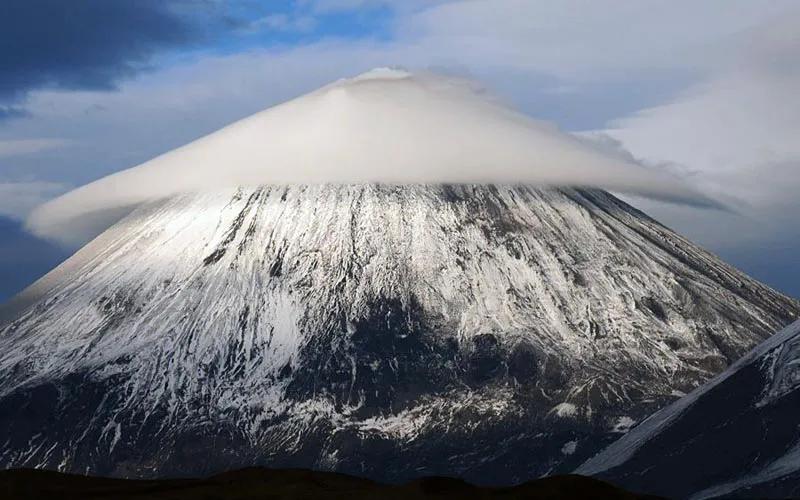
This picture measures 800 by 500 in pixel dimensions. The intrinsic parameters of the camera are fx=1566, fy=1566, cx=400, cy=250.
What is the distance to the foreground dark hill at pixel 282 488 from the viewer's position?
93.3 metres

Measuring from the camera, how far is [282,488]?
323ft

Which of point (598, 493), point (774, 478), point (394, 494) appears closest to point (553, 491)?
point (598, 493)

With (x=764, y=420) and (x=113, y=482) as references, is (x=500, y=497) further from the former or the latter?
(x=764, y=420)

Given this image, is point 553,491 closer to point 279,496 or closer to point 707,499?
point 279,496

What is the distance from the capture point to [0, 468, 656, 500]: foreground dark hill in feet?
306

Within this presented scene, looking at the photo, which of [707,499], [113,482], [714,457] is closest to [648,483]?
[714,457]

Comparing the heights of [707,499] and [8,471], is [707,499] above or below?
below

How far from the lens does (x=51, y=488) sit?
10062cm

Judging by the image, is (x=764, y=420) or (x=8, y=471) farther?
(x=764, y=420)

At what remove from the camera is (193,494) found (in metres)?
96.6

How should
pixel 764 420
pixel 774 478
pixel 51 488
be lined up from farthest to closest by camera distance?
pixel 764 420 → pixel 774 478 → pixel 51 488

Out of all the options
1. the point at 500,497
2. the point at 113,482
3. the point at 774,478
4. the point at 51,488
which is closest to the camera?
the point at 500,497

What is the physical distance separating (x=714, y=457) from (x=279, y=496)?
10801 cm

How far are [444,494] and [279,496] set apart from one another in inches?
401
